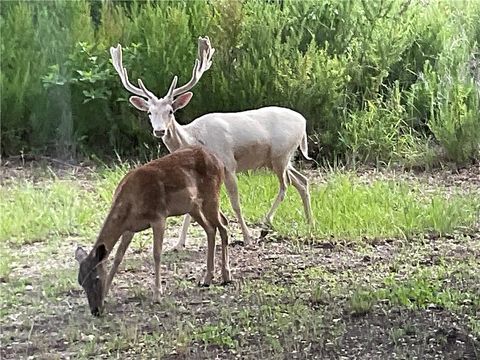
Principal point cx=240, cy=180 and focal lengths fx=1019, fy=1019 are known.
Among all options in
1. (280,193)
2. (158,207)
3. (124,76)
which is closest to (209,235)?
(158,207)

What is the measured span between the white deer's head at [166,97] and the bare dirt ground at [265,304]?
1.00 feet

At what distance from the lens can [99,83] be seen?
2.55 m

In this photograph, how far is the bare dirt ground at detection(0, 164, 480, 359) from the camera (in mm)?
1903

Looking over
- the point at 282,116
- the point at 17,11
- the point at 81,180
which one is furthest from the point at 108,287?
the point at 282,116

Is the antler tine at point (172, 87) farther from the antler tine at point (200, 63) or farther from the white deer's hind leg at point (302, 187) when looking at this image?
the white deer's hind leg at point (302, 187)

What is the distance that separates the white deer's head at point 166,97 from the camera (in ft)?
8.53

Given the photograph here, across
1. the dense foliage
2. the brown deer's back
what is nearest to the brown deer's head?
the brown deer's back

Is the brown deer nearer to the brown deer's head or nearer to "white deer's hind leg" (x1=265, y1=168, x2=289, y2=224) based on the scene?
the brown deer's head

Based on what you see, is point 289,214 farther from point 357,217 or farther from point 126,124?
point 126,124

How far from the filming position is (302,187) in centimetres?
278

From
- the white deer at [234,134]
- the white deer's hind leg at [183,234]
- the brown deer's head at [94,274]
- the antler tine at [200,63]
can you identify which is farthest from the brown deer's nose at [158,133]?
the brown deer's head at [94,274]

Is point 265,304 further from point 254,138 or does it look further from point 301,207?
point 254,138

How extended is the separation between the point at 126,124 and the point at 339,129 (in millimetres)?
662

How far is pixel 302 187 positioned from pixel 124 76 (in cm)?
58
